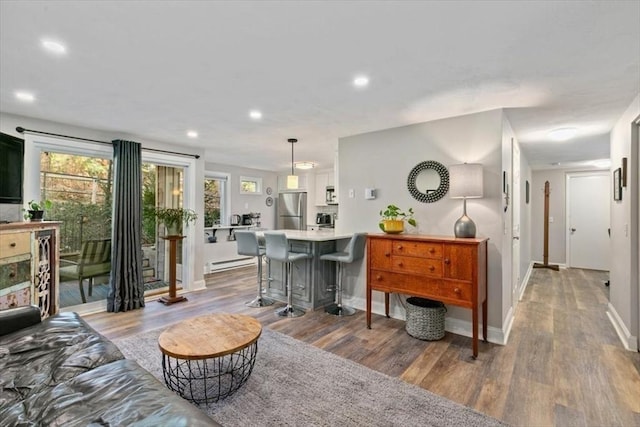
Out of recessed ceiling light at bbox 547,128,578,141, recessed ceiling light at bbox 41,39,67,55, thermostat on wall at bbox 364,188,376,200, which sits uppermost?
recessed ceiling light at bbox 41,39,67,55

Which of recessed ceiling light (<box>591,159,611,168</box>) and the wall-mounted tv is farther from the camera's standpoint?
recessed ceiling light (<box>591,159,611,168</box>)

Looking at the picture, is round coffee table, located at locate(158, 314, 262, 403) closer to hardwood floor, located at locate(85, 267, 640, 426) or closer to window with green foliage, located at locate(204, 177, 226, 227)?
hardwood floor, located at locate(85, 267, 640, 426)

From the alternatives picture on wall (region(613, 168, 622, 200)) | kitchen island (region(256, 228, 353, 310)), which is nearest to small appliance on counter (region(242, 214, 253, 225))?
kitchen island (region(256, 228, 353, 310))

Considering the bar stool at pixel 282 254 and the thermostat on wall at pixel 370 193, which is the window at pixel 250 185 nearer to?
the bar stool at pixel 282 254

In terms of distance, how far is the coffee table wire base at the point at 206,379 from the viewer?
2125 mm

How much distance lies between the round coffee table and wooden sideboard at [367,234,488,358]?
158cm

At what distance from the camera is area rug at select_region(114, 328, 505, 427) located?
1923 millimetres

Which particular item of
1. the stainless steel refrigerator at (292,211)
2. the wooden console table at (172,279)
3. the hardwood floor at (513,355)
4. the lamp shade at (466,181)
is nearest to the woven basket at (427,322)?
the hardwood floor at (513,355)

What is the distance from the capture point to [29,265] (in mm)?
2729

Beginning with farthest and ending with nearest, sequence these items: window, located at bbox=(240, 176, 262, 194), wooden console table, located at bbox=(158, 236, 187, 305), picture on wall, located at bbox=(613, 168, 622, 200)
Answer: window, located at bbox=(240, 176, 262, 194), wooden console table, located at bbox=(158, 236, 187, 305), picture on wall, located at bbox=(613, 168, 622, 200)

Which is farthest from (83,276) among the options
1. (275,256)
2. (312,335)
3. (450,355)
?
(450,355)

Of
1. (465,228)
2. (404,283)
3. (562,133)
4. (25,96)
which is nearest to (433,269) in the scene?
(404,283)

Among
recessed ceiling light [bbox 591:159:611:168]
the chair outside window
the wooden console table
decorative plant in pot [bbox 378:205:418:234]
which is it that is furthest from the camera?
recessed ceiling light [bbox 591:159:611:168]

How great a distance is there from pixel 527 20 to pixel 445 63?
A: 1.83 ft
